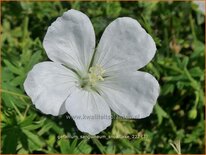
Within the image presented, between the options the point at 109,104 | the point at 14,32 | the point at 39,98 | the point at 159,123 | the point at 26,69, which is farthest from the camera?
the point at 14,32

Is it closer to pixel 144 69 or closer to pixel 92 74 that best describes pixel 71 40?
pixel 92 74

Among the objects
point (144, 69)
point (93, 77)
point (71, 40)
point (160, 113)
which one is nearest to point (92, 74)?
point (93, 77)

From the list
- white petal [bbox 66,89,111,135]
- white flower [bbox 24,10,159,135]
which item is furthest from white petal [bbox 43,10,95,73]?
white petal [bbox 66,89,111,135]

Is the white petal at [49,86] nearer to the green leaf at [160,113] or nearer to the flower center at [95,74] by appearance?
the flower center at [95,74]

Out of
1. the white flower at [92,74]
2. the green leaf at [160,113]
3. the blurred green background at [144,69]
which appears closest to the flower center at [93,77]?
the white flower at [92,74]

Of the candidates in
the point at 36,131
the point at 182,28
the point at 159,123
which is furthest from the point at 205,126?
the point at 36,131

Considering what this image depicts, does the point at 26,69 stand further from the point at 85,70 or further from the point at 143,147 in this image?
the point at 143,147
